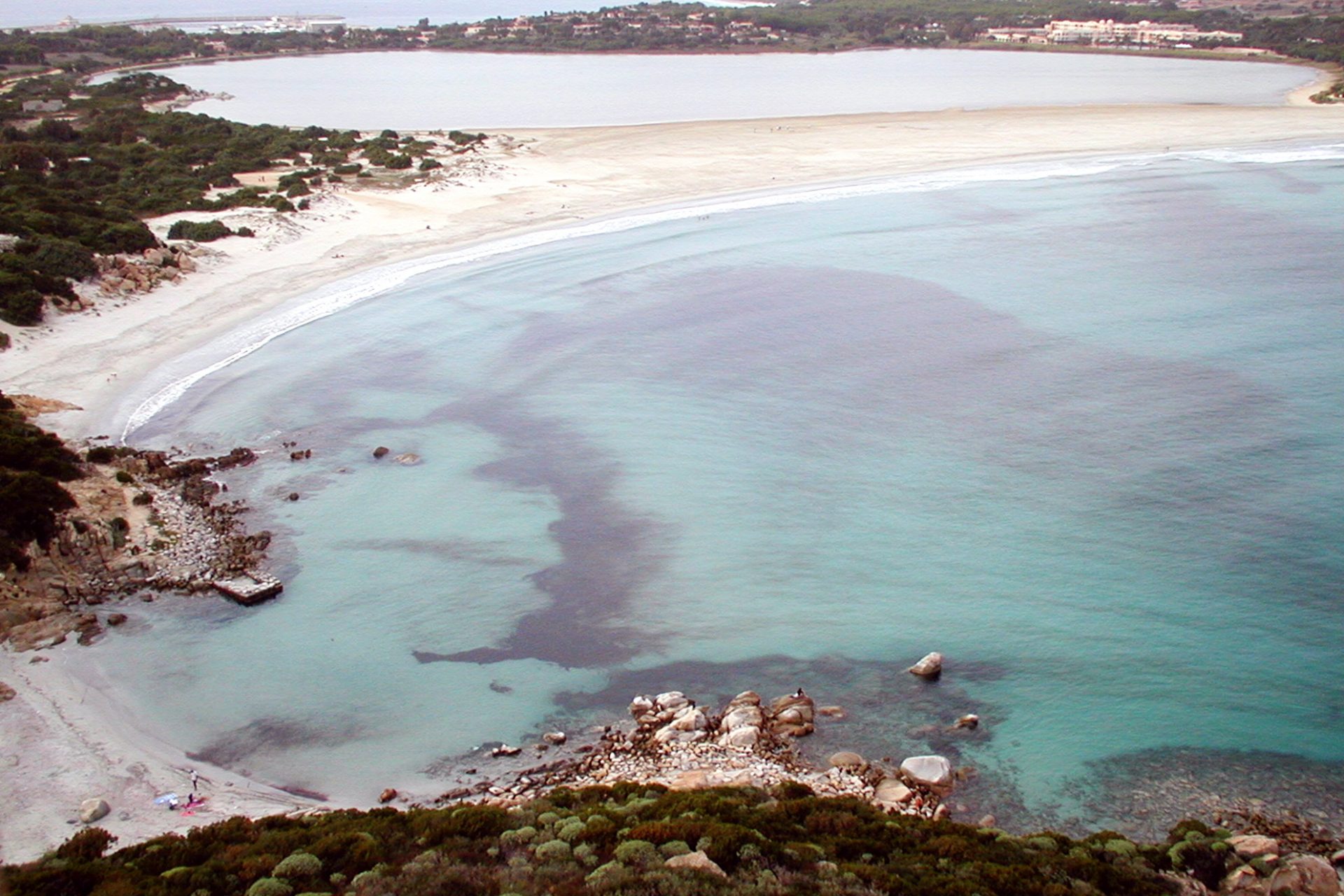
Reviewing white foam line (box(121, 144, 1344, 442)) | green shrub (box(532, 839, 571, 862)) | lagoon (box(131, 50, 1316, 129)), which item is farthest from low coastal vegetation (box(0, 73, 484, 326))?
green shrub (box(532, 839, 571, 862))

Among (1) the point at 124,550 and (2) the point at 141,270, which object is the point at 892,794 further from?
(2) the point at 141,270

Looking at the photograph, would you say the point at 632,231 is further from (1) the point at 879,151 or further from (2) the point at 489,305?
(1) the point at 879,151

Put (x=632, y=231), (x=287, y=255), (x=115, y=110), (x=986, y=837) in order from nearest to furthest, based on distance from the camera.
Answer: (x=986, y=837), (x=287, y=255), (x=632, y=231), (x=115, y=110)

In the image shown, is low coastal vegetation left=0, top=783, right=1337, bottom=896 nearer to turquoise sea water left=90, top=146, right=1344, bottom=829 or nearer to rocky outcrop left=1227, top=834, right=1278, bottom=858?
rocky outcrop left=1227, top=834, right=1278, bottom=858

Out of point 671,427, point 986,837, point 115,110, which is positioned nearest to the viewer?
point 986,837

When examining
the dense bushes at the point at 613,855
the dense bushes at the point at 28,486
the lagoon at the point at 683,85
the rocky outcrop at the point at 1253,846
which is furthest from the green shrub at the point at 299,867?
the lagoon at the point at 683,85

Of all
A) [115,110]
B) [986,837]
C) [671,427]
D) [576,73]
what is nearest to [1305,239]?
[671,427]
